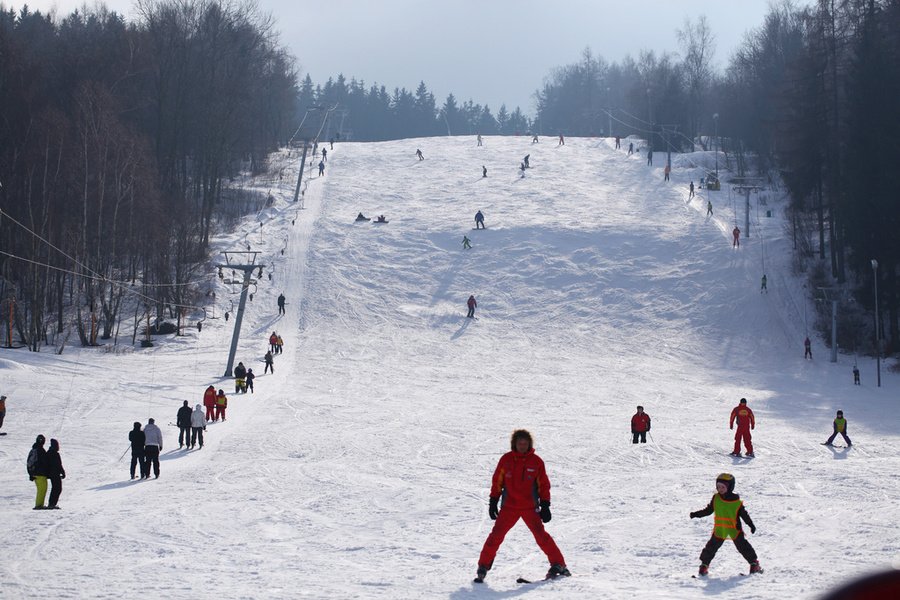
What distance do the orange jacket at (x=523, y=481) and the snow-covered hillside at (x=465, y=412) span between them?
0.79m

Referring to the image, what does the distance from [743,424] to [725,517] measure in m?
10.3

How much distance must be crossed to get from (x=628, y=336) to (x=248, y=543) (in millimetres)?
30464

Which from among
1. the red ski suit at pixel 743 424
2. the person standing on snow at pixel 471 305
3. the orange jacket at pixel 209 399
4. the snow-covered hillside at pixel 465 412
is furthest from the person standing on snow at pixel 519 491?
the person standing on snow at pixel 471 305

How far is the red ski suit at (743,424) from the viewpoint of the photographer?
19078 mm

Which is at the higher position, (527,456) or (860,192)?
(860,192)

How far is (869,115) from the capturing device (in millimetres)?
41562

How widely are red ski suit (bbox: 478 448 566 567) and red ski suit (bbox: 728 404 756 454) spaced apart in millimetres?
11554

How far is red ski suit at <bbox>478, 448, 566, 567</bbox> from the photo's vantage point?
8.48 metres

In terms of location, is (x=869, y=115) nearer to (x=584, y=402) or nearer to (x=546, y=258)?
(x=546, y=258)

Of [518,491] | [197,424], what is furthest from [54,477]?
[518,491]

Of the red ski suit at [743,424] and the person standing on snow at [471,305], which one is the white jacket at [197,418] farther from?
the person standing on snow at [471,305]

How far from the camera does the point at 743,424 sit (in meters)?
19.2

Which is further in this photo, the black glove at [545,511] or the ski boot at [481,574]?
the ski boot at [481,574]

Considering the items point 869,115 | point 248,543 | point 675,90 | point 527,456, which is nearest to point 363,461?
point 248,543
